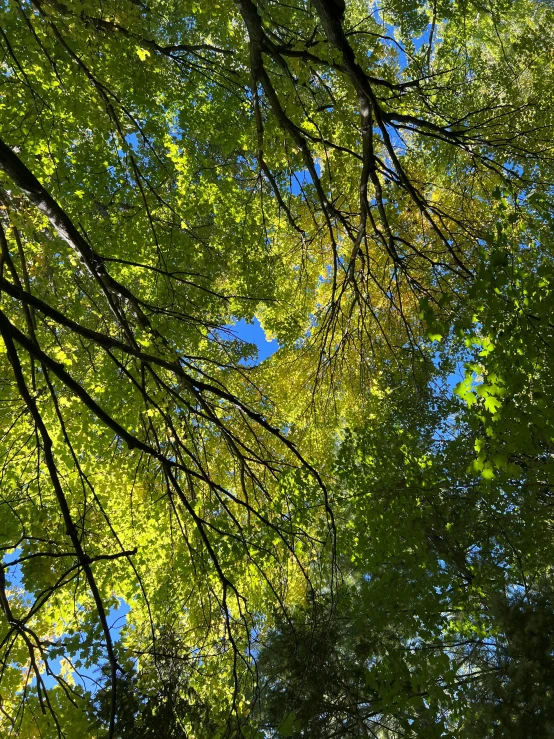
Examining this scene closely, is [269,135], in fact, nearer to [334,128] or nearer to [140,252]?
[334,128]

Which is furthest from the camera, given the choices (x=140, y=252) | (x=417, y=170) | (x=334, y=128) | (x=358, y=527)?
(x=417, y=170)

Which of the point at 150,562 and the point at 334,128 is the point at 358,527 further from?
the point at 334,128

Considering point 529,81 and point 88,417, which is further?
point 529,81

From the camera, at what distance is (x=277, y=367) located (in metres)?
9.08

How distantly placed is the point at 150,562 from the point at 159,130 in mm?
6349

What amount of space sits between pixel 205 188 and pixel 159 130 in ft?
3.41

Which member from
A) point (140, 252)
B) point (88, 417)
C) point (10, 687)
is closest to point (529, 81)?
point (140, 252)

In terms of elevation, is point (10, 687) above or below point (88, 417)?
below

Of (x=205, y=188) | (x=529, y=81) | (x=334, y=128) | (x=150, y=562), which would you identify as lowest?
(x=150, y=562)

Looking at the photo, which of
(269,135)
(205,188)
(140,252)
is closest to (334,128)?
(269,135)

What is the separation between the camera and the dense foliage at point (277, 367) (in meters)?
3.25

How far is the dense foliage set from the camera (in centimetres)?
325

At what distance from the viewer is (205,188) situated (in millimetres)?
7059

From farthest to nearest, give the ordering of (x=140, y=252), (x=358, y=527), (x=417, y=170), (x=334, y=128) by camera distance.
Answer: (x=417, y=170)
(x=140, y=252)
(x=358, y=527)
(x=334, y=128)
